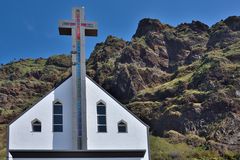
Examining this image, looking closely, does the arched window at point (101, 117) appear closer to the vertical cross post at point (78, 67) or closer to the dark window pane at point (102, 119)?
the dark window pane at point (102, 119)

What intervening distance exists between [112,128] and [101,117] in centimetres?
86

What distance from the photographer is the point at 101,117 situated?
999 inches

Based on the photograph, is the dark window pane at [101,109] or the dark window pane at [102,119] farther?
the dark window pane at [101,109]

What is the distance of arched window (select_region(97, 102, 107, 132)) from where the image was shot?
2511 cm

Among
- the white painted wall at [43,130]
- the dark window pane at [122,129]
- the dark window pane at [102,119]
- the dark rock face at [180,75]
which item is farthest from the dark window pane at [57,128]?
the dark rock face at [180,75]

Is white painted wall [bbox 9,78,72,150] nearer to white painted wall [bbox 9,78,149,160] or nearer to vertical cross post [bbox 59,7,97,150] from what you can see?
white painted wall [bbox 9,78,149,160]

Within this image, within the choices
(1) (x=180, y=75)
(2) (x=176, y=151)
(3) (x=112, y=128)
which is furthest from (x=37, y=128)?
(1) (x=180, y=75)

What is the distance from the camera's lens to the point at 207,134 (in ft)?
294

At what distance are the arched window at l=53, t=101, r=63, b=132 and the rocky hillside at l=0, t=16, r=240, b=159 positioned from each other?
47.0 meters

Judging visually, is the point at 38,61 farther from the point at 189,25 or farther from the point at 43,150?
the point at 43,150

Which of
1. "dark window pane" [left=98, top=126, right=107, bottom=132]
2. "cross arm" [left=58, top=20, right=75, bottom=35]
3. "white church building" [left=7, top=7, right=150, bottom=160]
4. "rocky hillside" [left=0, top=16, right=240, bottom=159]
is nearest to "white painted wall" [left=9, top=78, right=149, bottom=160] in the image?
"white church building" [left=7, top=7, right=150, bottom=160]

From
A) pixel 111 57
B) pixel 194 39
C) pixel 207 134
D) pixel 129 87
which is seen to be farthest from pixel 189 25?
pixel 207 134

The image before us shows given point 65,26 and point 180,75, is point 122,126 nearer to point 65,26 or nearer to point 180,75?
point 65,26

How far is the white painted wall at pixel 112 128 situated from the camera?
24.7 metres
